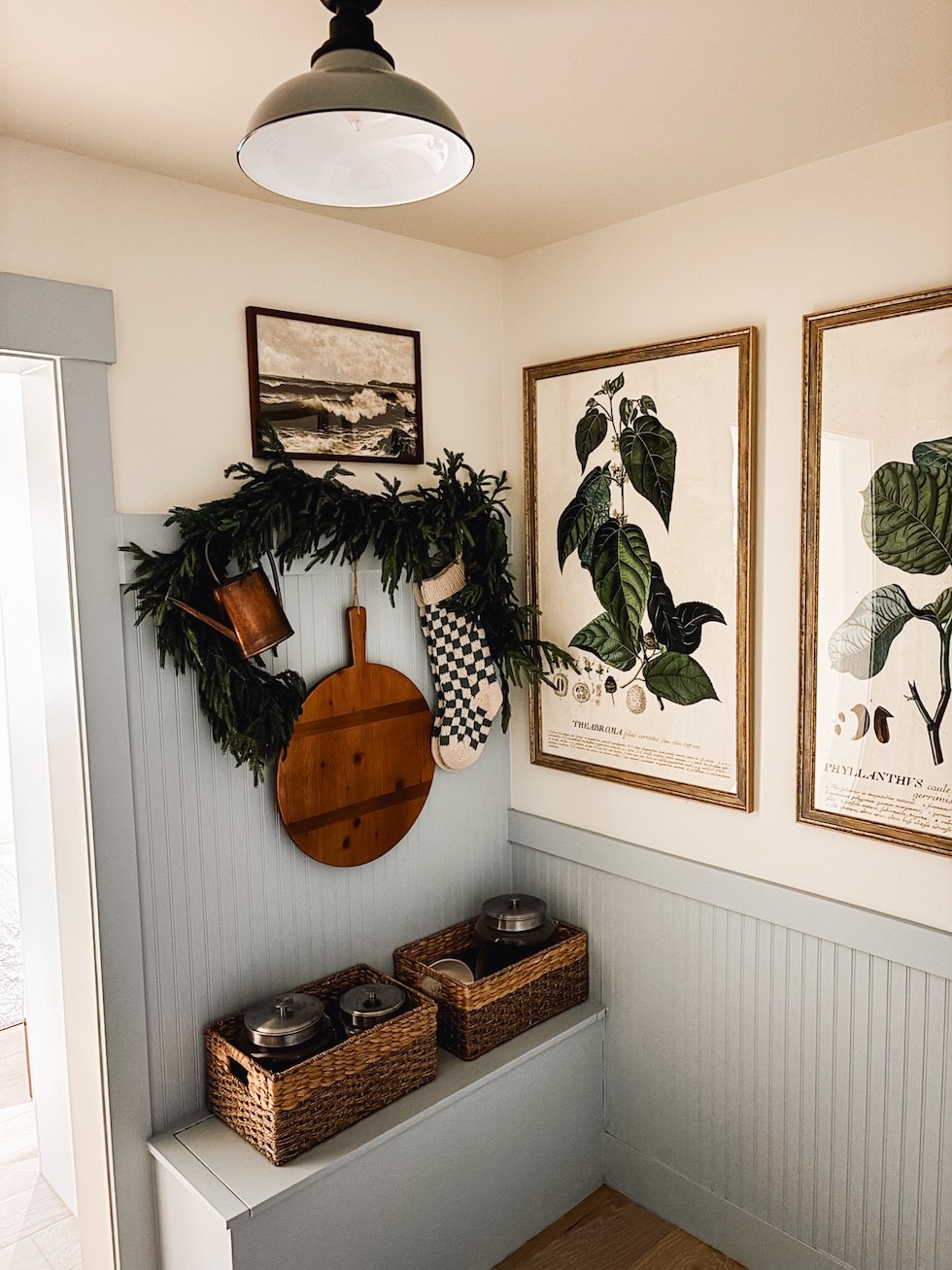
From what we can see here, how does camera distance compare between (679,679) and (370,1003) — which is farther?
(679,679)

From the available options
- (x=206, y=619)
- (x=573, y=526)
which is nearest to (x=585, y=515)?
(x=573, y=526)

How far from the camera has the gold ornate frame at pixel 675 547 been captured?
213cm

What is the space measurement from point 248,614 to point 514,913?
1097mm

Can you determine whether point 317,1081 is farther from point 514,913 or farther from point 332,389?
point 332,389

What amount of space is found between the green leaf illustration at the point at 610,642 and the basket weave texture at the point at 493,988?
0.75 meters

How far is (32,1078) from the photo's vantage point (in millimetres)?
2652

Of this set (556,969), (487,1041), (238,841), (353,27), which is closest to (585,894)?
(556,969)

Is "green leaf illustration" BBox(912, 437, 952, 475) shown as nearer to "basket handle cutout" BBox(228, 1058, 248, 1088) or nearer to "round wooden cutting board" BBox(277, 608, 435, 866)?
"round wooden cutting board" BBox(277, 608, 435, 866)

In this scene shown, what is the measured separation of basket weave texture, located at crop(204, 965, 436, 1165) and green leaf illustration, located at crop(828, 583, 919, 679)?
120 cm

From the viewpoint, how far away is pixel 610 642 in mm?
2451

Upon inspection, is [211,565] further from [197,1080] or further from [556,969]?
[556,969]

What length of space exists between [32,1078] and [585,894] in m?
1.61

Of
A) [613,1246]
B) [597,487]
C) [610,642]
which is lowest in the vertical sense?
[613,1246]

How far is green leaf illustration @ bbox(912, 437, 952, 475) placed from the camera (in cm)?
181
